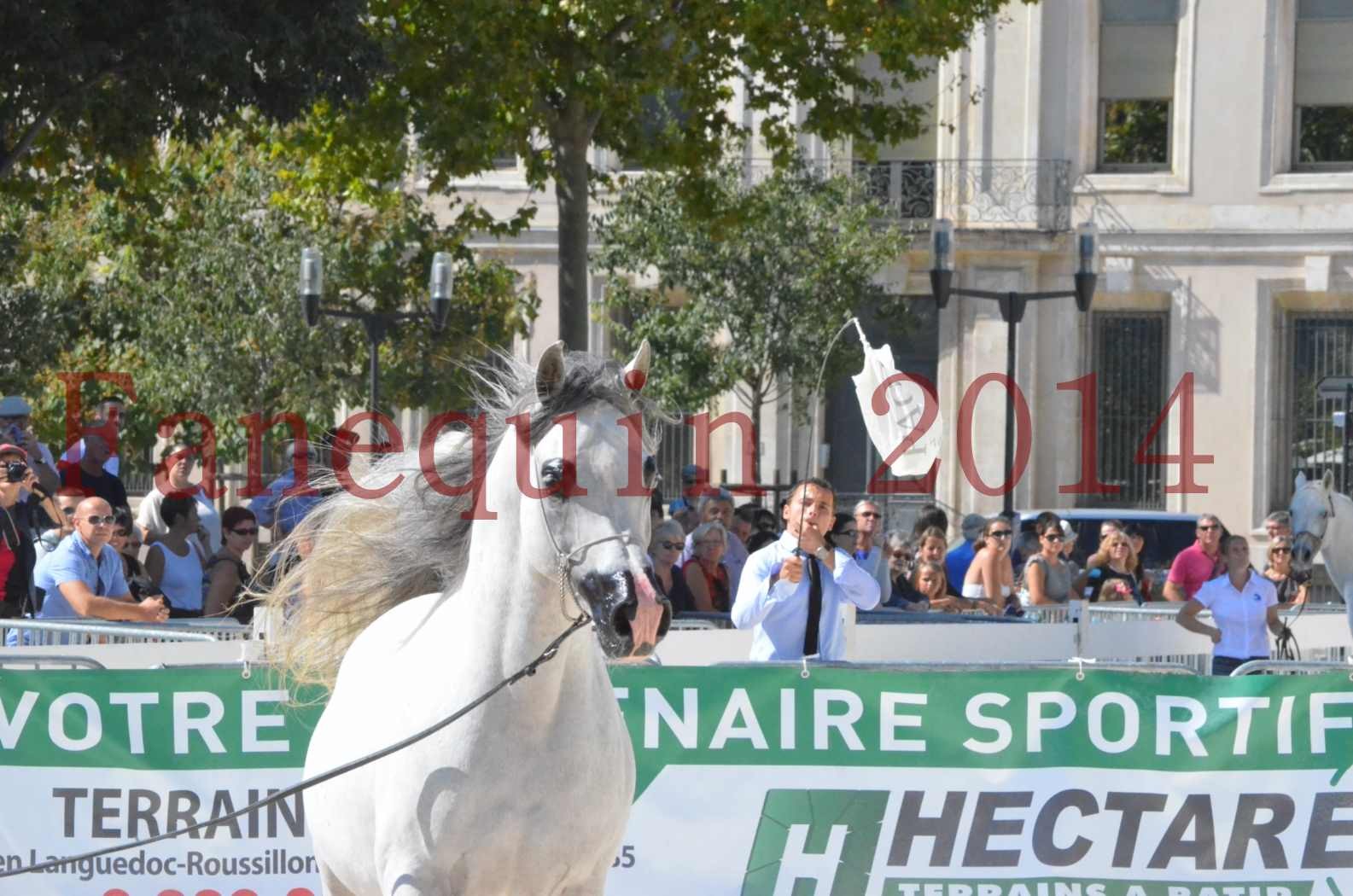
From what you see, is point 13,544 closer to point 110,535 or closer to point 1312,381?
point 110,535

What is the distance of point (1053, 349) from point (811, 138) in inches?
189

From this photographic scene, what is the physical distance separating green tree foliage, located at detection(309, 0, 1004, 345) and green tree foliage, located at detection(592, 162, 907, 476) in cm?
968

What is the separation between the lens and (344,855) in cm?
537

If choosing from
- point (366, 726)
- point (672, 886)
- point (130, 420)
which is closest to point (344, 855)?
point (366, 726)

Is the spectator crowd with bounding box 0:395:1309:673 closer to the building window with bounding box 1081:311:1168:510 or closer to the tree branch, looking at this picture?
the tree branch

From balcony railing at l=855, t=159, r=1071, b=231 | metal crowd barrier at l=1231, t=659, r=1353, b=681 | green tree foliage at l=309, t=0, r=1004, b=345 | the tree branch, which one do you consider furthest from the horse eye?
balcony railing at l=855, t=159, r=1071, b=231

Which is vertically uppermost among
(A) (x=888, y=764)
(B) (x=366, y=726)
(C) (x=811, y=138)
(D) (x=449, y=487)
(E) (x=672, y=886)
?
(C) (x=811, y=138)

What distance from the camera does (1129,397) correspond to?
3039cm

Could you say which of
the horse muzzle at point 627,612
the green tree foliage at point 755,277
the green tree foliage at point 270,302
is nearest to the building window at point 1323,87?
the green tree foliage at point 755,277

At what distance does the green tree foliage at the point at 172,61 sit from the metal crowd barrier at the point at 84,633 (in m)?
3.91

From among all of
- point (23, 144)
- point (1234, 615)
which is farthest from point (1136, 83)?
point (23, 144)

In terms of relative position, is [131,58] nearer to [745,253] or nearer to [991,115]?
[745,253]

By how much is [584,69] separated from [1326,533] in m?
6.30

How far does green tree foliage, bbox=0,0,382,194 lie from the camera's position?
466 inches
